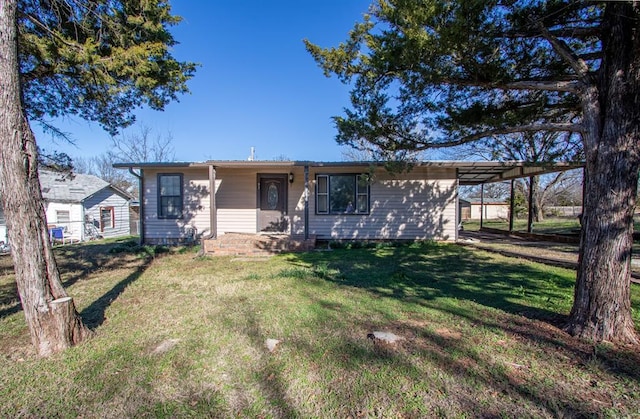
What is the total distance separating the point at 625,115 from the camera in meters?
2.76

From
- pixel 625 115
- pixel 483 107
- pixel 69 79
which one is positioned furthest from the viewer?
pixel 69 79

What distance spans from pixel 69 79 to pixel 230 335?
586 cm

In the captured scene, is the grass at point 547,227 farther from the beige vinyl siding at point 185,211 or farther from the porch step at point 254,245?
the beige vinyl siding at point 185,211

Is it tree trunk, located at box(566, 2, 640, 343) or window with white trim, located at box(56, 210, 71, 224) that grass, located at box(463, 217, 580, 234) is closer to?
tree trunk, located at box(566, 2, 640, 343)

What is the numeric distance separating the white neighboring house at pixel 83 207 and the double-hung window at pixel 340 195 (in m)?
14.8

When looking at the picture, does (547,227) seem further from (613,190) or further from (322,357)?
(322,357)

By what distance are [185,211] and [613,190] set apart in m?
10.2

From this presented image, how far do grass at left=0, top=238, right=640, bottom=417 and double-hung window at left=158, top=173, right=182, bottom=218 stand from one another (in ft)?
16.6

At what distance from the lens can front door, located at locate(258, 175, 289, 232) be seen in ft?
33.2

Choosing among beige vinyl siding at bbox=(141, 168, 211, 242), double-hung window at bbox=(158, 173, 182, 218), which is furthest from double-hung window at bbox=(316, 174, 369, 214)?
double-hung window at bbox=(158, 173, 182, 218)

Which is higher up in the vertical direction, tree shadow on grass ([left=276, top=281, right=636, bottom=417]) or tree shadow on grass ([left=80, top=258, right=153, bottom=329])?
tree shadow on grass ([left=276, top=281, right=636, bottom=417])

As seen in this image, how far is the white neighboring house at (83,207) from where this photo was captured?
16875 mm

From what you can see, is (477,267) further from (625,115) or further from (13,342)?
(13,342)

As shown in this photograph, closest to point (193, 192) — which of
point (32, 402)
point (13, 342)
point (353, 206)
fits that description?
point (353, 206)
